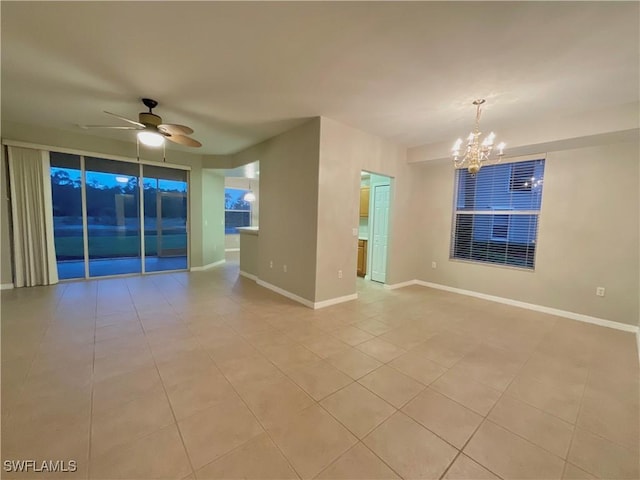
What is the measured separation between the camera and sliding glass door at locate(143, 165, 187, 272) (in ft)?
18.4

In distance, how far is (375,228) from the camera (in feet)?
Result: 17.8

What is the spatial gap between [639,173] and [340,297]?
13.5ft

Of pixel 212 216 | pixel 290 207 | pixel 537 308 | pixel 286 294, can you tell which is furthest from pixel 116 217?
pixel 537 308

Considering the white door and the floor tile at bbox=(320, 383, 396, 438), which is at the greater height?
the white door

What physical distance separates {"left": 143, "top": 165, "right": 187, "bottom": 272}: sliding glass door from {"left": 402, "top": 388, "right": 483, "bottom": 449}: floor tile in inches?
231

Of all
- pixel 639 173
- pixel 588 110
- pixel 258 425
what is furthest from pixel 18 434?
pixel 639 173

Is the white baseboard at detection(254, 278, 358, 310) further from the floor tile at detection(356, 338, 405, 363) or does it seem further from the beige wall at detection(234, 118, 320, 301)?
the floor tile at detection(356, 338, 405, 363)

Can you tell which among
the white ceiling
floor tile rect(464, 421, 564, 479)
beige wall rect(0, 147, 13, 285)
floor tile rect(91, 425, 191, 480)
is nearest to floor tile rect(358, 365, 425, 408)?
floor tile rect(464, 421, 564, 479)

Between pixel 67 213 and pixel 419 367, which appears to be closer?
pixel 419 367

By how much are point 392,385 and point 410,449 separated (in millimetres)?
580

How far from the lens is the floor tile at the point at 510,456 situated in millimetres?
1360

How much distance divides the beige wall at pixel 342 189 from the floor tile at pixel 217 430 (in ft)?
7.00

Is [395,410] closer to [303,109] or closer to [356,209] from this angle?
[356,209]

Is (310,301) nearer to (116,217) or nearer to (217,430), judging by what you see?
(217,430)
